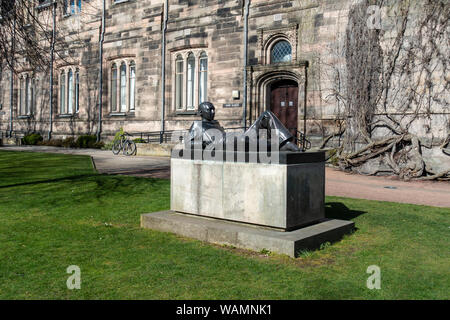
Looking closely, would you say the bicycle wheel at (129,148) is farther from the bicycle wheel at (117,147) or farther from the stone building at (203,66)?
the stone building at (203,66)

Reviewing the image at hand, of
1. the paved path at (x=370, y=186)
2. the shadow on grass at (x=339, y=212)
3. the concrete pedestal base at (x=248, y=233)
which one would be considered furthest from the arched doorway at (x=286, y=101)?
the concrete pedestal base at (x=248, y=233)

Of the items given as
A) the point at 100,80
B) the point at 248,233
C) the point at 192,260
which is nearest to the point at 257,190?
the point at 248,233

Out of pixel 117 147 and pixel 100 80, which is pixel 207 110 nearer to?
pixel 117 147

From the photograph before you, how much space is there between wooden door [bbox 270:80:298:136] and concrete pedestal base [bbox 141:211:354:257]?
13080mm

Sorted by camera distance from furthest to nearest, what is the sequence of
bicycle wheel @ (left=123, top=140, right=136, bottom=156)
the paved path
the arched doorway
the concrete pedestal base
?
bicycle wheel @ (left=123, top=140, right=136, bottom=156) → the arched doorway → the paved path → the concrete pedestal base

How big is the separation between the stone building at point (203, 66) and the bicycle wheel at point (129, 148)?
2.69m

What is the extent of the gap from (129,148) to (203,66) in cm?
547

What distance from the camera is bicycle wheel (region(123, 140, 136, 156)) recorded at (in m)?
20.5

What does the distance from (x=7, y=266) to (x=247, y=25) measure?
1681 cm

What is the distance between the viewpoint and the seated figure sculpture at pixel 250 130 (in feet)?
18.7

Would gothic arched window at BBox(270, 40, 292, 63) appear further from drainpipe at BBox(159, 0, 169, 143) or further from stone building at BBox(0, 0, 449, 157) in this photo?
drainpipe at BBox(159, 0, 169, 143)

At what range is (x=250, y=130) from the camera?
5.97 metres

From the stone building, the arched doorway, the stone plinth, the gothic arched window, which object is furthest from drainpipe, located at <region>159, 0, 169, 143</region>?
the stone plinth

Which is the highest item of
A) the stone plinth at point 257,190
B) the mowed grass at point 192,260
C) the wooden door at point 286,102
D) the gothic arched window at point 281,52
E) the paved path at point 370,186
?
the gothic arched window at point 281,52
